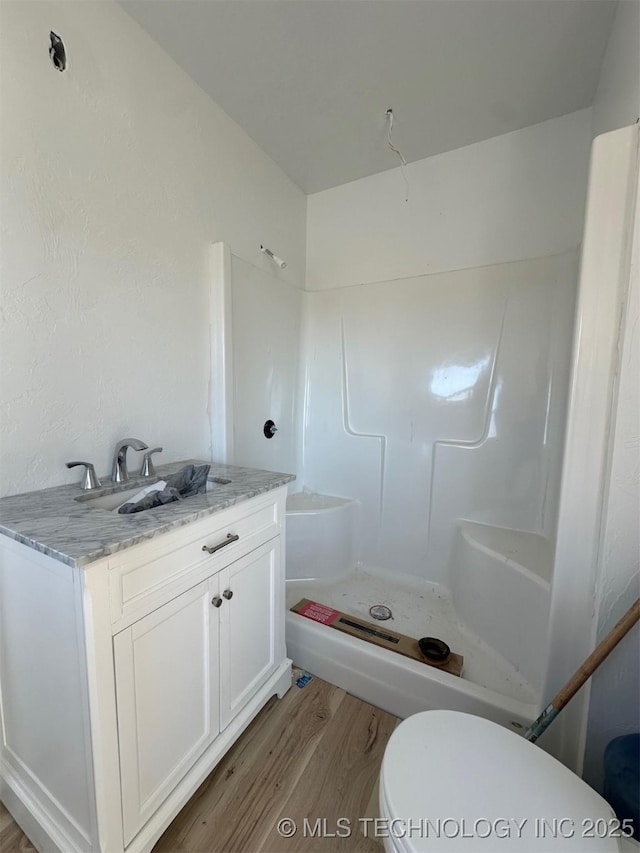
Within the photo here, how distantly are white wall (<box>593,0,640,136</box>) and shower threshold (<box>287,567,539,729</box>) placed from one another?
178 cm

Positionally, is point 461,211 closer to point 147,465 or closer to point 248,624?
point 147,465

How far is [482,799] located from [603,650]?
17.2 inches

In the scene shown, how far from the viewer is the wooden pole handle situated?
77 centimetres

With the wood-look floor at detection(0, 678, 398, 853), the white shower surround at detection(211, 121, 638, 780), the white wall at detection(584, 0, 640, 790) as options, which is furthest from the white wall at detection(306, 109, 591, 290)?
the wood-look floor at detection(0, 678, 398, 853)

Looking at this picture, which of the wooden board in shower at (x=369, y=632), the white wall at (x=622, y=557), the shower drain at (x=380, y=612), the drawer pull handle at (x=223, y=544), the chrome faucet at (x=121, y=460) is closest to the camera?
the white wall at (x=622, y=557)

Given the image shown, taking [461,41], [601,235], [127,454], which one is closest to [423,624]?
[127,454]

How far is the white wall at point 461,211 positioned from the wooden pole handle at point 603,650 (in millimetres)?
1570

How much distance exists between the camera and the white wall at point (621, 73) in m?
0.95

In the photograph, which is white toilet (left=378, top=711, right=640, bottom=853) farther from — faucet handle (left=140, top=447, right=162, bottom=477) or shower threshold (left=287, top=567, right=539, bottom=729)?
faucet handle (left=140, top=447, right=162, bottom=477)

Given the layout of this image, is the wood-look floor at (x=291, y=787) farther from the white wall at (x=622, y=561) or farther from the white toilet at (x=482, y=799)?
the white wall at (x=622, y=561)

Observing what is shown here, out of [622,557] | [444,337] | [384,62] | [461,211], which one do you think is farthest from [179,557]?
[461,211]

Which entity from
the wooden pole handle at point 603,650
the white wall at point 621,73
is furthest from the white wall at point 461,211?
the wooden pole handle at point 603,650

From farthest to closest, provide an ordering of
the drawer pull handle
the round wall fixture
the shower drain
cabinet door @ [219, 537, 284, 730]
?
the round wall fixture
the shower drain
cabinet door @ [219, 537, 284, 730]
the drawer pull handle

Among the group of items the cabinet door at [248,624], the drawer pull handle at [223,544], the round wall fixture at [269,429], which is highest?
the round wall fixture at [269,429]
